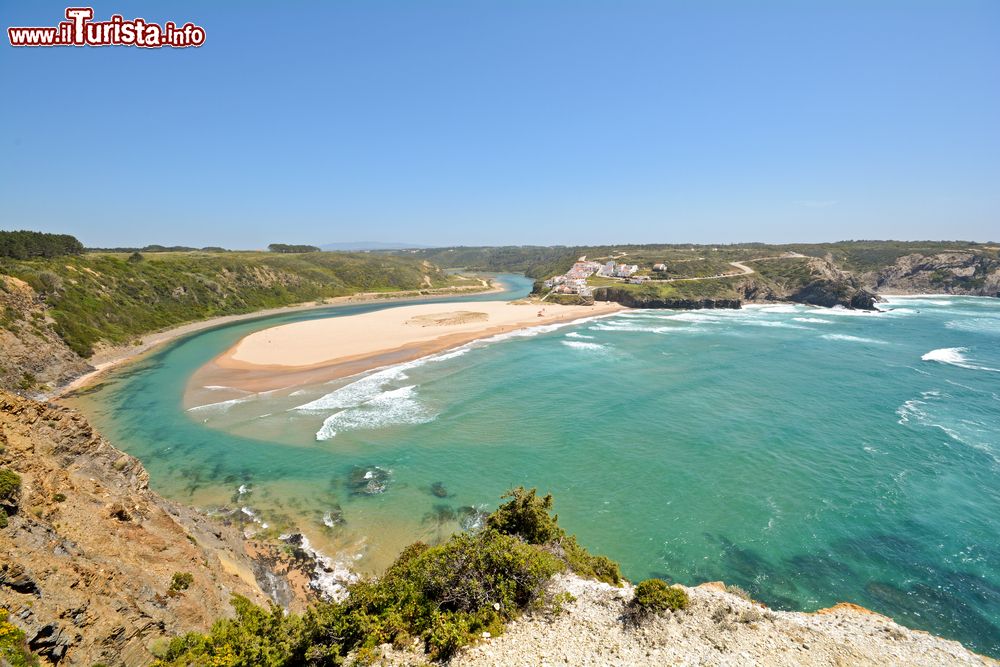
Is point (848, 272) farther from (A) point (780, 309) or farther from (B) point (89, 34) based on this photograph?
(B) point (89, 34)

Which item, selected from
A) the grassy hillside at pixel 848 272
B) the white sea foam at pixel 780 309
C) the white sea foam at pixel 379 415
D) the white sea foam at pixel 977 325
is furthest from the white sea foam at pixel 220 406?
the white sea foam at pixel 977 325

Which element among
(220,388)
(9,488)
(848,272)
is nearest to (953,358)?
(9,488)

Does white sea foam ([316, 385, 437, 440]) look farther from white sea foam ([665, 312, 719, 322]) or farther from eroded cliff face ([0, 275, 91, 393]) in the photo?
white sea foam ([665, 312, 719, 322])

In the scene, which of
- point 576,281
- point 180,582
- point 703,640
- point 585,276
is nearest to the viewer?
point 703,640

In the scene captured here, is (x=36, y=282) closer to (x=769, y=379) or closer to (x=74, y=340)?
(x=74, y=340)

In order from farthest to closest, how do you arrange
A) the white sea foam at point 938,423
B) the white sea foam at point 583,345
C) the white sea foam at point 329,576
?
the white sea foam at point 583,345 → the white sea foam at point 938,423 → the white sea foam at point 329,576

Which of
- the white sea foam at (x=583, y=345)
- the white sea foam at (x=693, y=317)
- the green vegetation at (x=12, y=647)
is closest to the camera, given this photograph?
the green vegetation at (x=12, y=647)

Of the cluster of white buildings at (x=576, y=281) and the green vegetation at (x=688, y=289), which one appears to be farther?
the cluster of white buildings at (x=576, y=281)

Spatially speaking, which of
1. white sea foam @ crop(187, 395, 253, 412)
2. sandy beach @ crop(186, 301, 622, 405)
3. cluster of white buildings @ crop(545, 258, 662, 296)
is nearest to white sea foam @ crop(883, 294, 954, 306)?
cluster of white buildings @ crop(545, 258, 662, 296)

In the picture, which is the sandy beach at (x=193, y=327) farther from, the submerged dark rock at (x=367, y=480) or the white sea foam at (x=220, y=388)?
the submerged dark rock at (x=367, y=480)
